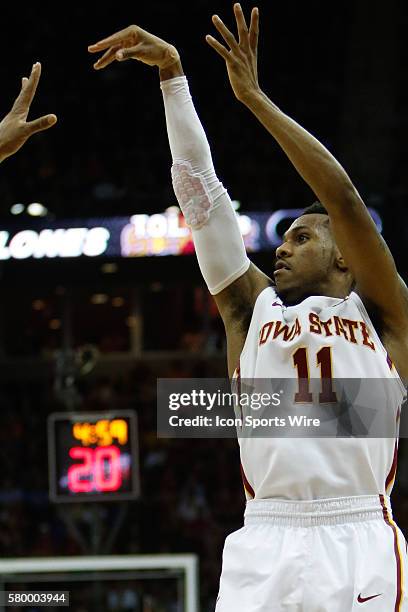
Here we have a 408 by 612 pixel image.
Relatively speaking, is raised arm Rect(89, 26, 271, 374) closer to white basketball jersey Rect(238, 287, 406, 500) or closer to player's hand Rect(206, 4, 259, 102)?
white basketball jersey Rect(238, 287, 406, 500)

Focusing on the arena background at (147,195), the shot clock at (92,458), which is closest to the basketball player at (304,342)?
the shot clock at (92,458)

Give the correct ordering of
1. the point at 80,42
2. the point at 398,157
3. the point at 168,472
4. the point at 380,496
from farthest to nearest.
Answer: the point at 80,42 → the point at 398,157 → the point at 168,472 → the point at 380,496

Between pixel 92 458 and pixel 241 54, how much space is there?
20.0ft

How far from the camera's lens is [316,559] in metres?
3.03

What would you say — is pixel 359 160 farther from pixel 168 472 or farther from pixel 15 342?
pixel 15 342

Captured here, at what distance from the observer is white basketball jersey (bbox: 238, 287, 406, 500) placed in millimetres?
3141

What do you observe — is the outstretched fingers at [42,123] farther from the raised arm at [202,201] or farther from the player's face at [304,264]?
the player's face at [304,264]

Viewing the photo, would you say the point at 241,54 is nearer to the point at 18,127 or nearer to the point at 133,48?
the point at 133,48

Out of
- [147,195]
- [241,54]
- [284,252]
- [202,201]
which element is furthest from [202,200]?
[147,195]

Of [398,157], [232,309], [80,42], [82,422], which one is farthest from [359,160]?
[232,309]

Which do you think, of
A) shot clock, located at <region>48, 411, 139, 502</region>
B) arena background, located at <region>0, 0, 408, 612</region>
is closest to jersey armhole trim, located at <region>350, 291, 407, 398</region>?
shot clock, located at <region>48, 411, 139, 502</region>

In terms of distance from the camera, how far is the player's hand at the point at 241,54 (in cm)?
338

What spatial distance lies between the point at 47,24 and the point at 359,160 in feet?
22.1

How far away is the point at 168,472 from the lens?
15.0 m
